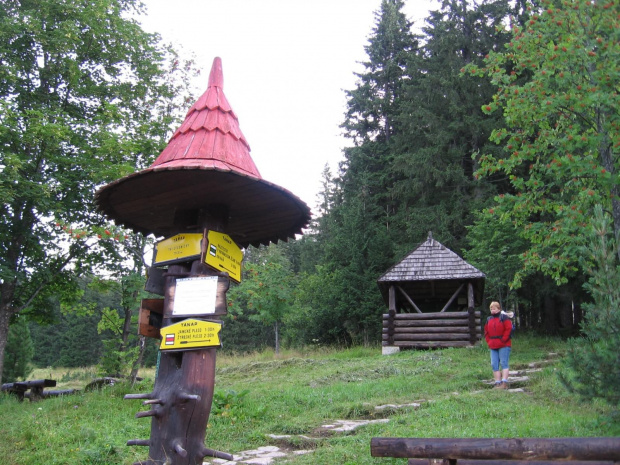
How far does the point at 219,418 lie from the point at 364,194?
22637 millimetres

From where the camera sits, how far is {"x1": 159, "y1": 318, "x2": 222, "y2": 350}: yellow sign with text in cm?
404

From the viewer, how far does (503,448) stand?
3410mm

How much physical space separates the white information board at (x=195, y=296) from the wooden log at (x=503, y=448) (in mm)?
1632

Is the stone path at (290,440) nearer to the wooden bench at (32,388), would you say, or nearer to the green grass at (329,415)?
the green grass at (329,415)

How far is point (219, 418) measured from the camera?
24.6 ft

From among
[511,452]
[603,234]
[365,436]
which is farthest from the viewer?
[365,436]

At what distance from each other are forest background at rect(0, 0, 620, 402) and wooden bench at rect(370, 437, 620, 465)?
1.35m

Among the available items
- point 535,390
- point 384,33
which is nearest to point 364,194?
point 384,33

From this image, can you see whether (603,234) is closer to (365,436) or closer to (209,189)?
(365,436)

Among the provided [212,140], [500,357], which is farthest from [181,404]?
[500,357]

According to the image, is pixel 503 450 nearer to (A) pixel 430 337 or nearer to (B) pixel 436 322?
(A) pixel 430 337

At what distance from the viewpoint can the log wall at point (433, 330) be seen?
15.4m

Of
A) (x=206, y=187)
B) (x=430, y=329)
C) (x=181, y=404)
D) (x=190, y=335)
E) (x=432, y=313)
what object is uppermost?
(x=206, y=187)

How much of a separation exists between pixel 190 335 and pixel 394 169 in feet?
76.1
